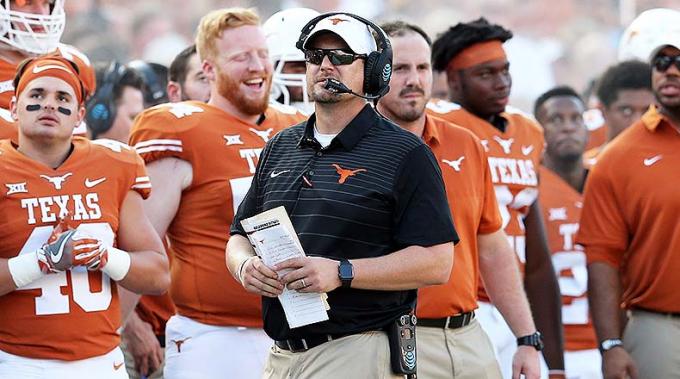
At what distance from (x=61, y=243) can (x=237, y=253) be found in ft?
2.17

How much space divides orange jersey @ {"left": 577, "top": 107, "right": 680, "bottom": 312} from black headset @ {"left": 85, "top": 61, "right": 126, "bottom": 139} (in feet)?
8.66

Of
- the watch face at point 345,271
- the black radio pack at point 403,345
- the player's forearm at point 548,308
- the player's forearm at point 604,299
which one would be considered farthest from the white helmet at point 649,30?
the watch face at point 345,271

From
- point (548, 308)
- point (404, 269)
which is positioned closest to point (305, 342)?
point (404, 269)

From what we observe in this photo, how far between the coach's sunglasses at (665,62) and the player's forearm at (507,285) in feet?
4.20

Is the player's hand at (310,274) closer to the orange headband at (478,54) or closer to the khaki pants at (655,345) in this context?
the khaki pants at (655,345)

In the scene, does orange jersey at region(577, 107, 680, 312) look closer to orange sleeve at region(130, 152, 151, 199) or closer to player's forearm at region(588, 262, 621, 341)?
player's forearm at region(588, 262, 621, 341)

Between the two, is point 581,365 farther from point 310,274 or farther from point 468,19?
point 468,19

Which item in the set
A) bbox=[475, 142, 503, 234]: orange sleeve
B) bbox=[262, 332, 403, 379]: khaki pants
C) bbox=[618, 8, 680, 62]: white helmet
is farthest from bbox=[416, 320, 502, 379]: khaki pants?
bbox=[618, 8, 680, 62]: white helmet

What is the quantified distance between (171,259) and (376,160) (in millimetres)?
1792

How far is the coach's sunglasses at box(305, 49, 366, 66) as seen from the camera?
4828 millimetres

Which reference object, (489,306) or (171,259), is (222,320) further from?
(489,306)

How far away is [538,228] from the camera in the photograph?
7.24m

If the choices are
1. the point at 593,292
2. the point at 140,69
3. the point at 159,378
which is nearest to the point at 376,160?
the point at 593,292

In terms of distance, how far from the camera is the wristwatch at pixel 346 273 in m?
4.54
